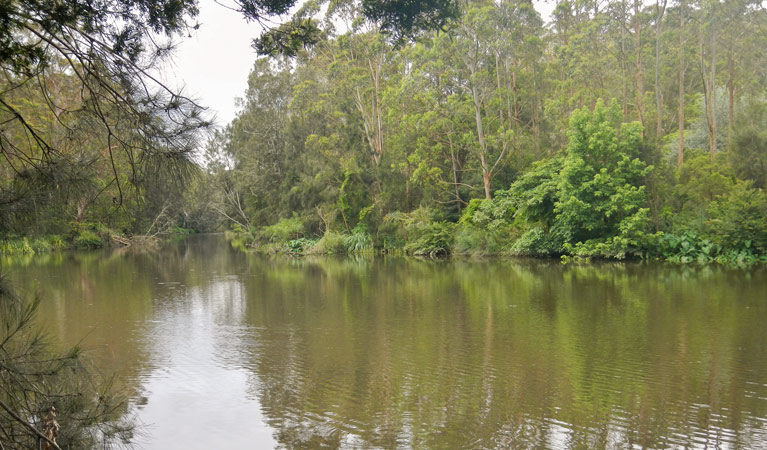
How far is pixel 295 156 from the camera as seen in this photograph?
38.2 metres

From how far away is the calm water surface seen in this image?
5.64 metres

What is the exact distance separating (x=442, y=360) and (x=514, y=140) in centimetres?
1957

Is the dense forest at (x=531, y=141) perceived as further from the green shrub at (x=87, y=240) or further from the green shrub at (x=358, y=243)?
the green shrub at (x=87, y=240)

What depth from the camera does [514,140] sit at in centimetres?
2627

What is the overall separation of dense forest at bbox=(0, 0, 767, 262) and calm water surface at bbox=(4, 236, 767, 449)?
9.88 ft

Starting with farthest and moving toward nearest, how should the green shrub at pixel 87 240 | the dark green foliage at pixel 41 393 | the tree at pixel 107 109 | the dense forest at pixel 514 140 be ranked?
the green shrub at pixel 87 240, the dense forest at pixel 514 140, the tree at pixel 107 109, the dark green foliage at pixel 41 393

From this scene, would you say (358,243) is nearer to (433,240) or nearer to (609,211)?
(433,240)

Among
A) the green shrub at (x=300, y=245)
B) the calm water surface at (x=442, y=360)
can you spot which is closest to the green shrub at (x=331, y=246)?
the green shrub at (x=300, y=245)

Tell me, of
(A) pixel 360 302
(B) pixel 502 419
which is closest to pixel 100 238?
(A) pixel 360 302

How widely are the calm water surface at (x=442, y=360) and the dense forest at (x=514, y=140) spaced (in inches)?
119

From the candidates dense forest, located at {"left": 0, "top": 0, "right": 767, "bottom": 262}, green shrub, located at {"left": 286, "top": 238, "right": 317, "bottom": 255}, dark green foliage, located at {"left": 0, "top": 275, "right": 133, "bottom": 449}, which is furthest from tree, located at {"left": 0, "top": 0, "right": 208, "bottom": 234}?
green shrub, located at {"left": 286, "top": 238, "right": 317, "bottom": 255}

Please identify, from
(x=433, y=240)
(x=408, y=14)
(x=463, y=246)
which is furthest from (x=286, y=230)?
(x=408, y=14)

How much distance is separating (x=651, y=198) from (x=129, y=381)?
18.8m

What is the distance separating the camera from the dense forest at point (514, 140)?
67.8ft
